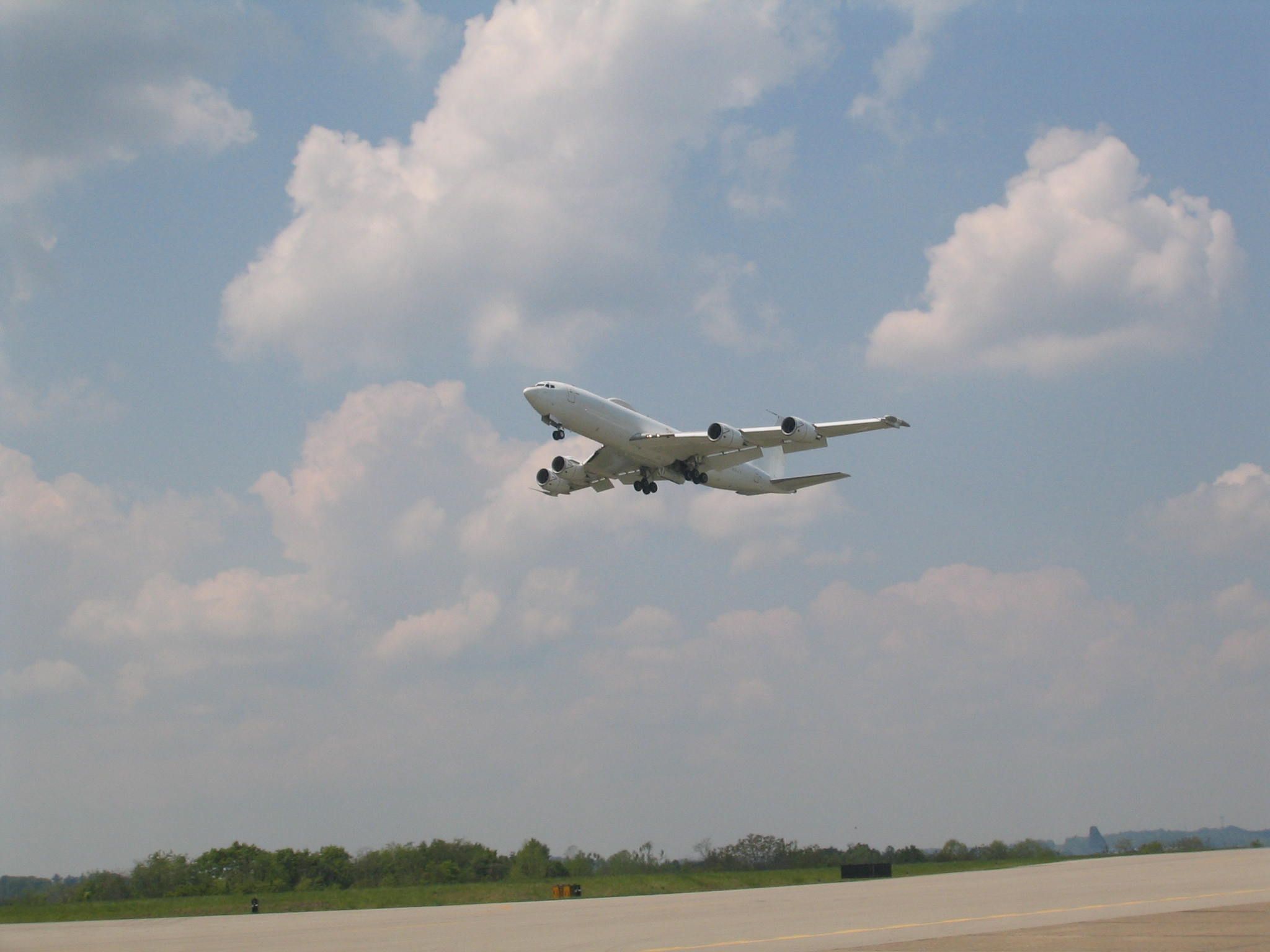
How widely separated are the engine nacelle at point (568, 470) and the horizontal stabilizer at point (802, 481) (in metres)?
10.3

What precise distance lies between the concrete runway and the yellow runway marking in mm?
47

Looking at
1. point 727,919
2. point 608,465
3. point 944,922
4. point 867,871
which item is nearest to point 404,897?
point 867,871

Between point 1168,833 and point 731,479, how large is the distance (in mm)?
62455

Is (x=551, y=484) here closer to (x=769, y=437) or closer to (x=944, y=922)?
(x=769, y=437)

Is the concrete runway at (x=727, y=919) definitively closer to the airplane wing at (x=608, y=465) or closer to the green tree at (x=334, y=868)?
the airplane wing at (x=608, y=465)

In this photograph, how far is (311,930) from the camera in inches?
1093

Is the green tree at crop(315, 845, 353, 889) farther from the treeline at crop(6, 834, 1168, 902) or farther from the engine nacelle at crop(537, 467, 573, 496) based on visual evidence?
the engine nacelle at crop(537, 467, 573, 496)

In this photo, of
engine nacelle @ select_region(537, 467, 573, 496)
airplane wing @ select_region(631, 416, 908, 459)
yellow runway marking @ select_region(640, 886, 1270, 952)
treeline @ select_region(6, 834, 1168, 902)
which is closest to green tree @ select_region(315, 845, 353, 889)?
treeline @ select_region(6, 834, 1168, 902)

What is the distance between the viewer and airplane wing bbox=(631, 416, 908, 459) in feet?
167

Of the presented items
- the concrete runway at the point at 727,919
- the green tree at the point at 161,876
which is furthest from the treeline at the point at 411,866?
the concrete runway at the point at 727,919

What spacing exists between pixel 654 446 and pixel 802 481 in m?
11.8

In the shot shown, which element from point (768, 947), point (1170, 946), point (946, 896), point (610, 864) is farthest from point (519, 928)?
point (610, 864)

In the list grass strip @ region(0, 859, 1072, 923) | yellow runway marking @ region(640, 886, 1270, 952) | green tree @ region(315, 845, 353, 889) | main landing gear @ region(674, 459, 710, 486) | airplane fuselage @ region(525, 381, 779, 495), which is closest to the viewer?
yellow runway marking @ region(640, 886, 1270, 952)

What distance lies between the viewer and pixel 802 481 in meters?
61.3
